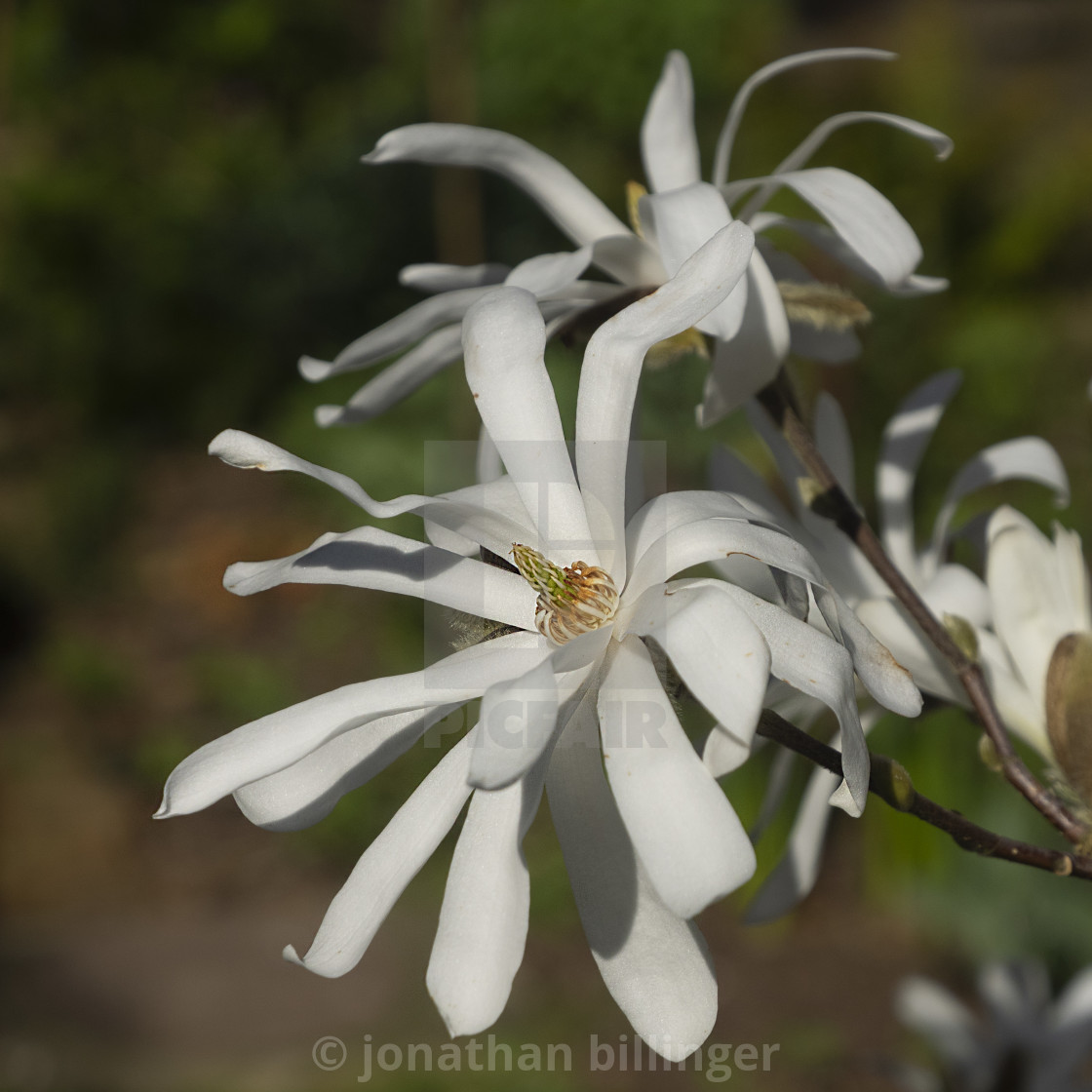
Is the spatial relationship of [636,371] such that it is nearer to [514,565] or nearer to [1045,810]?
[514,565]

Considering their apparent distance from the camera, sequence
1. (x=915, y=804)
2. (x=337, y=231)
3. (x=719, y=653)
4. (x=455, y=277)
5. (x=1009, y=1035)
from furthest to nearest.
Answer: (x=337, y=231) → (x=1009, y=1035) → (x=455, y=277) → (x=915, y=804) → (x=719, y=653)

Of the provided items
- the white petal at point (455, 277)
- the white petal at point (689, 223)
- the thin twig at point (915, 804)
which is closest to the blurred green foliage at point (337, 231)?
the white petal at point (455, 277)

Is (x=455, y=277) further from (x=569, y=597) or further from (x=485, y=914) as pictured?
(x=485, y=914)

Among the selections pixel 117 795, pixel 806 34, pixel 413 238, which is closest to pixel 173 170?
pixel 413 238

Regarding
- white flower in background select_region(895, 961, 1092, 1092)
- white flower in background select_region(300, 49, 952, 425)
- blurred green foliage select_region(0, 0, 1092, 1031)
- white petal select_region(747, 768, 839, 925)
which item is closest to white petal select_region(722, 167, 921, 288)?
white flower in background select_region(300, 49, 952, 425)

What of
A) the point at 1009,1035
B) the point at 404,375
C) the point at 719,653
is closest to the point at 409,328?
the point at 404,375

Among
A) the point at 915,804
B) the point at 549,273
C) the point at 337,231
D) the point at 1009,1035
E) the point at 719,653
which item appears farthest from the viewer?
the point at 337,231
